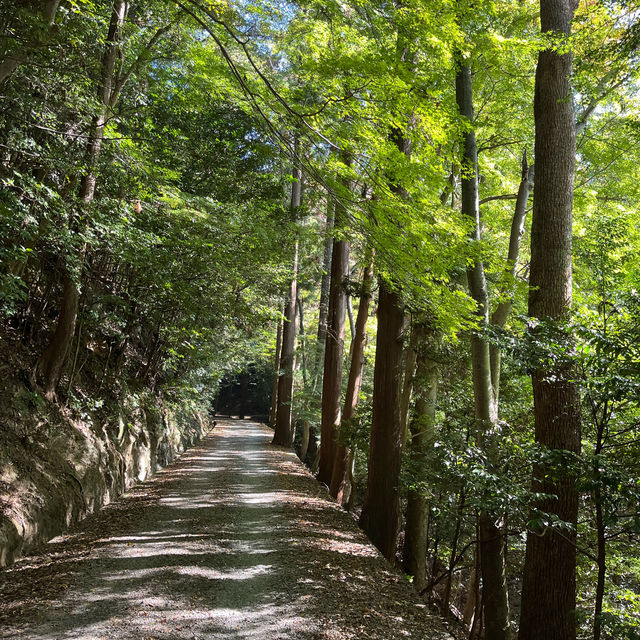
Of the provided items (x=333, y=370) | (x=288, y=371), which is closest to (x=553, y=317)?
(x=333, y=370)

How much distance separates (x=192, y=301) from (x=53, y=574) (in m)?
5.81

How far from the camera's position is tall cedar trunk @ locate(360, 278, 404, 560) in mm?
7641

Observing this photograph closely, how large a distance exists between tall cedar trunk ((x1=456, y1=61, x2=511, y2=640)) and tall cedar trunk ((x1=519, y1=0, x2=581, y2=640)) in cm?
74

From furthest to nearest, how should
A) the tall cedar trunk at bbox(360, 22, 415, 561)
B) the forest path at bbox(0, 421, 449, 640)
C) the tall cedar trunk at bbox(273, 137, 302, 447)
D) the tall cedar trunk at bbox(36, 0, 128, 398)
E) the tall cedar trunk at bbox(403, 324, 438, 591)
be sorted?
the tall cedar trunk at bbox(273, 137, 302, 447) → the tall cedar trunk at bbox(403, 324, 438, 591) → the tall cedar trunk at bbox(360, 22, 415, 561) → the tall cedar trunk at bbox(36, 0, 128, 398) → the forest path at bbox(0, 421, 449, 640)

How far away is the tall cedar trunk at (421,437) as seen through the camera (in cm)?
841

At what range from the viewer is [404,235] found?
5.49 meters

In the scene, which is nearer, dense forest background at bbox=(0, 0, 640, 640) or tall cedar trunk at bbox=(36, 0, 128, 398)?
dense forest background at bbox=(0, 0, 640, 640)

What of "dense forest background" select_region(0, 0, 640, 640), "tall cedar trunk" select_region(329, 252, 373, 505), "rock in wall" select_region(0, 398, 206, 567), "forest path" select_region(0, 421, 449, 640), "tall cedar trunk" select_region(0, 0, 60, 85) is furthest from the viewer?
"tall cedar trunk" select_region(329, 252, 373, 505)

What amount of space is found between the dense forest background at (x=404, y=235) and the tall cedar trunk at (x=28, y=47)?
1.6 inches

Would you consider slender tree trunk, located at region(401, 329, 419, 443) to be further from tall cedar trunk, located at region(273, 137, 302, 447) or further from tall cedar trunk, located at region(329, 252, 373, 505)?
tall cedar trunk, located at region(273, 137, 302, 447)

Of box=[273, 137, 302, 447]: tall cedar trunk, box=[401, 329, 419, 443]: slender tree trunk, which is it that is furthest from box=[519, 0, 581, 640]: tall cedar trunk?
box=[273, 137, 302, 447]: tall cedar trunk

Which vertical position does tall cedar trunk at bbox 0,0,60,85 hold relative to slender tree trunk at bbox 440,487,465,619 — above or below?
above

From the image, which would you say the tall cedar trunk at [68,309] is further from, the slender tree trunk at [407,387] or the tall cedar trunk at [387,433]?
the slender tree trunk at [407,387]

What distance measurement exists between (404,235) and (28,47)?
424cm
